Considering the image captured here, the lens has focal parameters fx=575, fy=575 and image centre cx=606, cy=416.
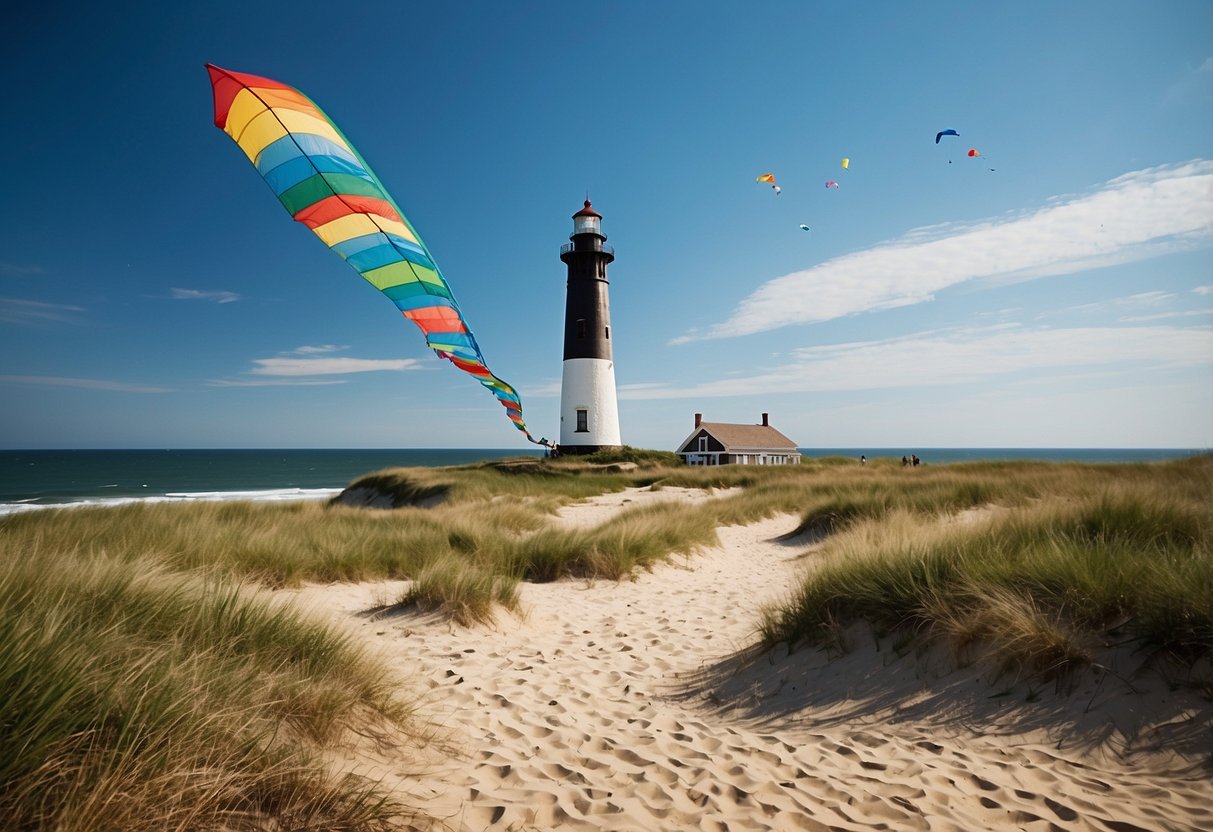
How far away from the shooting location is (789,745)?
3619 millimetres

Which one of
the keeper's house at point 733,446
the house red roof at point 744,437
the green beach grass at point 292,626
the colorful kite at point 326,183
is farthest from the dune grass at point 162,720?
the house red roof at point 744,437

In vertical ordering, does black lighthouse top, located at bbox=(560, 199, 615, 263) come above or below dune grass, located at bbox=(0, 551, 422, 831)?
above

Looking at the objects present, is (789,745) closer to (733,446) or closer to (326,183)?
(326,183)

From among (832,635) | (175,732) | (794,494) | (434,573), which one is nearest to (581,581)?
(434,573)

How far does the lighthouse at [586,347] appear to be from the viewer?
33875mm

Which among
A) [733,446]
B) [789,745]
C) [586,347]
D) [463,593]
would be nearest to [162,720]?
[789,745]

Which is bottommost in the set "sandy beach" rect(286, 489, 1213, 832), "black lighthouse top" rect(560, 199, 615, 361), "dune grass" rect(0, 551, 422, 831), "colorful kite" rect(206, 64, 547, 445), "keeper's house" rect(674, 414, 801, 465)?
"sandy beach" rect(286, 489, 1213, 832)

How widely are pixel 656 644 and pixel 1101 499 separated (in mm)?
5911

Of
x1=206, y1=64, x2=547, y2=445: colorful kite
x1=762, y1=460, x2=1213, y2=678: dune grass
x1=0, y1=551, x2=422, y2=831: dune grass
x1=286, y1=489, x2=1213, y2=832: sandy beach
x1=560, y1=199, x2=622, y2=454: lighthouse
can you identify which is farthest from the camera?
x1=560, y1=199, x2=622, y2=454: lighthouse

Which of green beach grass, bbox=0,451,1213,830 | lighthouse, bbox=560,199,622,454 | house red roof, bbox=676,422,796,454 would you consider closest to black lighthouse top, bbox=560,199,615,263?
lighthouse, bbox=560,199,622,454

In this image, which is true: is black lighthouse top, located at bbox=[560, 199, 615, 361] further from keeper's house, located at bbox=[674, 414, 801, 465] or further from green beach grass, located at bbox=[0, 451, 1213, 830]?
green beach grass, located at bbox=[0, 451, 1213, 830]

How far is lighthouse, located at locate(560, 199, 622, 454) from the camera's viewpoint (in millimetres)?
33875

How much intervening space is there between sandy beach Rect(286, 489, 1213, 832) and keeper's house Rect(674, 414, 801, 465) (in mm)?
39518

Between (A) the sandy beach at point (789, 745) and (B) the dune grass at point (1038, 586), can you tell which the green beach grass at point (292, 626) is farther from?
(A) the sandy beach at point (789, 745)
